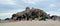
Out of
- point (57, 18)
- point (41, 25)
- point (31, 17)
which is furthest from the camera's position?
point (31, 17)

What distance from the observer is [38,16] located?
65.5 feet

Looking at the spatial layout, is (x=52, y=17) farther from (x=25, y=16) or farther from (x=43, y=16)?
(x=25, y=16)

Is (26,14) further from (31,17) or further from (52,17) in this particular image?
(52,17)

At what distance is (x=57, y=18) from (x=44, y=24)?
138 inches

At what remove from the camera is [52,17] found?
18.2 metres

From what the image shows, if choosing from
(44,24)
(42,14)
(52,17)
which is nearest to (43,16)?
(42,14)

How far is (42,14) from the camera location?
67.1ft

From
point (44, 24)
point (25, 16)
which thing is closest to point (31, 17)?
point (25, 16)

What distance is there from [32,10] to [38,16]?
3.35 ft

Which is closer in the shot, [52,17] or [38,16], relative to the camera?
[52,17]

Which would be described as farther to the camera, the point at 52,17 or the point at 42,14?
the point at 42,14

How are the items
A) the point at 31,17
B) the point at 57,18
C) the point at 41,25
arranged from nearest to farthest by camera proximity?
the point at 41,25 → the point at 57,18 → the point at 31,17

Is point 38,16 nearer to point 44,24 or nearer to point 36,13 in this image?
point 36,13

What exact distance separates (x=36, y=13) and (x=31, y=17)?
35.6 inches
